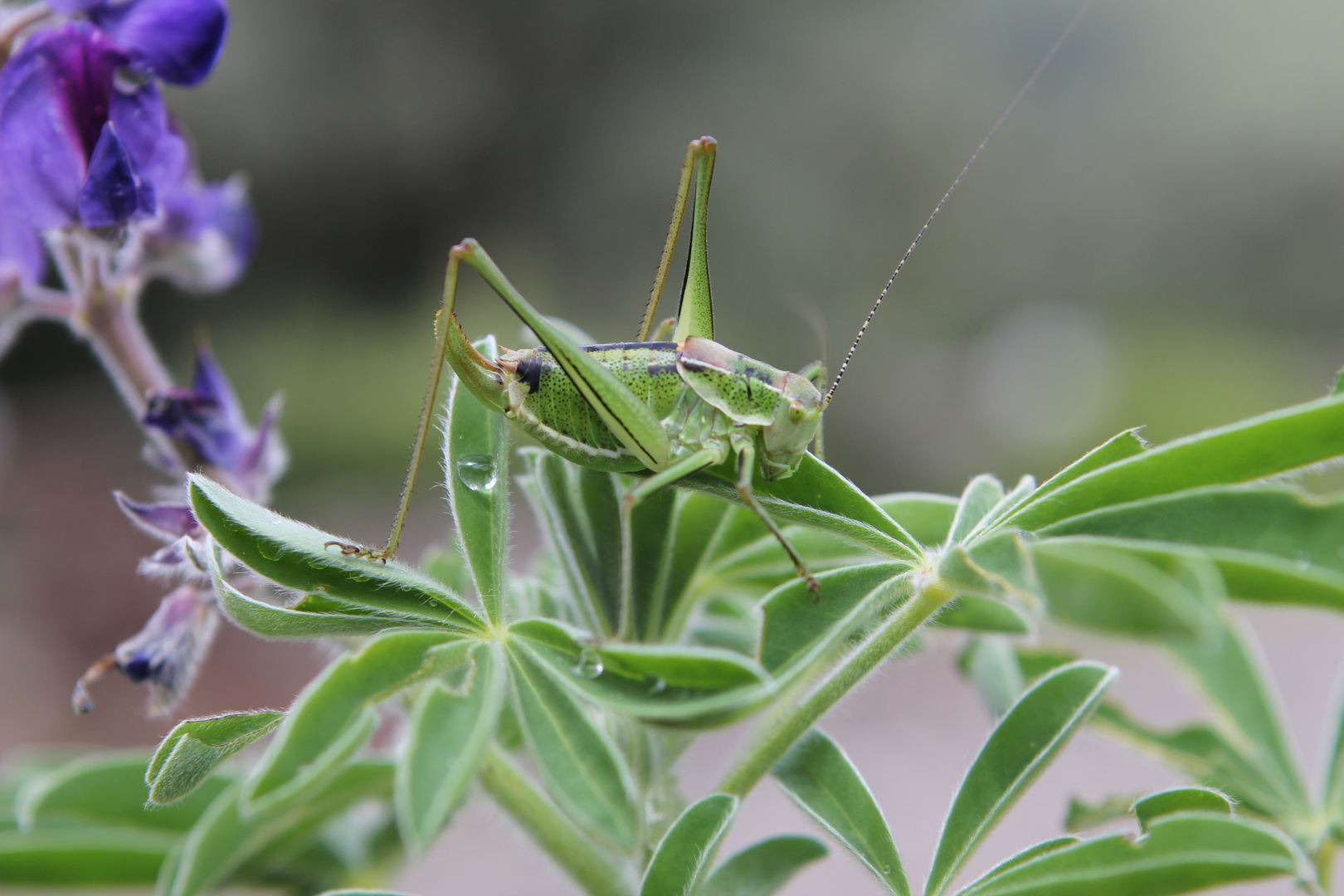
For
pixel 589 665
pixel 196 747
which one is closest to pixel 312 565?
pixel 196 747

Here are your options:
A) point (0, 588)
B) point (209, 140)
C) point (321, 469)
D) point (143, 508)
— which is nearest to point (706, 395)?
point (143, 508)

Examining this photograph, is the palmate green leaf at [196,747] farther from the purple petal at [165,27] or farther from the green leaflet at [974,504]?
the purple petal at [165,27]

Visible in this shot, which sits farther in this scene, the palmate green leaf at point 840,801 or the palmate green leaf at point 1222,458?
the palmate green leaf at point 840,801

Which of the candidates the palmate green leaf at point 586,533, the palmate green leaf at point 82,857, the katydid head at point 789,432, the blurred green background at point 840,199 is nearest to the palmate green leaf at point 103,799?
the palmate green leaf at point 82,857

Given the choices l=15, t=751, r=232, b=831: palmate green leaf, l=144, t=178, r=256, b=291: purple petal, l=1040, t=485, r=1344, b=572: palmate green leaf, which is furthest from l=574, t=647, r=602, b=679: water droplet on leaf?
l=144, t=178, r=256, b=291: purple petal

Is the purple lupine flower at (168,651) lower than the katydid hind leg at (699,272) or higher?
lower

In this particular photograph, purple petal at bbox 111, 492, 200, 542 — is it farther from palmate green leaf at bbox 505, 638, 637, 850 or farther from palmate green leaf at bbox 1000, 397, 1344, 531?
palmate green leaf at bbox 1000, 397, 1344, 531
